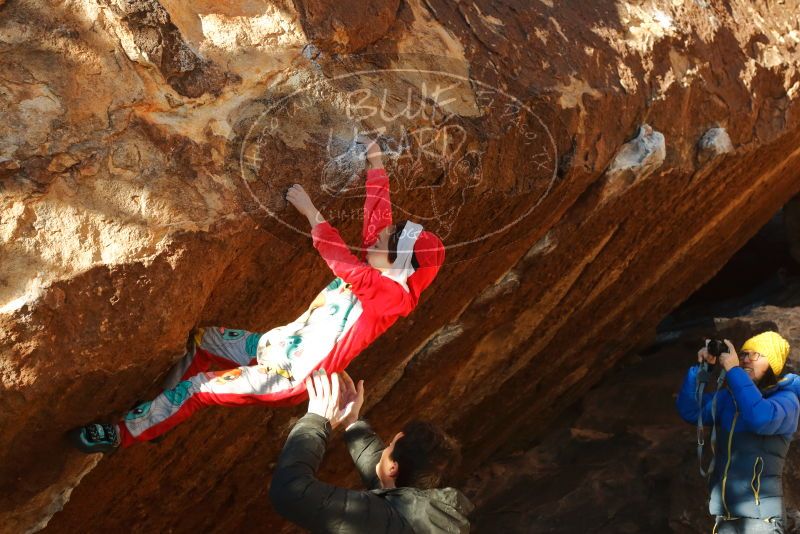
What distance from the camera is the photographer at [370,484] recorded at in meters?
2.29

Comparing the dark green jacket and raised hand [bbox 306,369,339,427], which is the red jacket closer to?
raised hand [bbox 306,369,339,427]

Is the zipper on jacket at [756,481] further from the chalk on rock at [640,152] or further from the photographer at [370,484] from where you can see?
the photographer at [370,484]

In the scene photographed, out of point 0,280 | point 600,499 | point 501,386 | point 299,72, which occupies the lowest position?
point 600,499

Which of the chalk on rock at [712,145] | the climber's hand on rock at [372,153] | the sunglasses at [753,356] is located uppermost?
the climber's hand on rock at [372,153]

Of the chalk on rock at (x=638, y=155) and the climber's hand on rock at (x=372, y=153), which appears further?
the chalk on rock at (x=638, y=155)

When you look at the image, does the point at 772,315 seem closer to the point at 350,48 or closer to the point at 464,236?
the point at 464,236

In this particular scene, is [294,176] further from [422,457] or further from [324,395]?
[422,457]

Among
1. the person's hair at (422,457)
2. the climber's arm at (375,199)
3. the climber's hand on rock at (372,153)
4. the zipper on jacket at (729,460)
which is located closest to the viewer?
the person's hair at (422,457)

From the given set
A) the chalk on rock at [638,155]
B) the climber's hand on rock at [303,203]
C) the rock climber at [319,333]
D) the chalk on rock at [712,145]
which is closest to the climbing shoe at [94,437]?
the rock climber at [319,333]

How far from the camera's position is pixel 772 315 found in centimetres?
571

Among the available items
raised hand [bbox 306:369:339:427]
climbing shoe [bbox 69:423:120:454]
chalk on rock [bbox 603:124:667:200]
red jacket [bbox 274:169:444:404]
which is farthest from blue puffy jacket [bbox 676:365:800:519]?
climbing shoe [bbox 69:423:120:454]

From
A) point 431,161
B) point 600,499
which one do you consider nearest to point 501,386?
point 600,499

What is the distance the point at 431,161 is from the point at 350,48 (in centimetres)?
47

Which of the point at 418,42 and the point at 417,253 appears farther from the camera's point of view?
the point at 418,42
